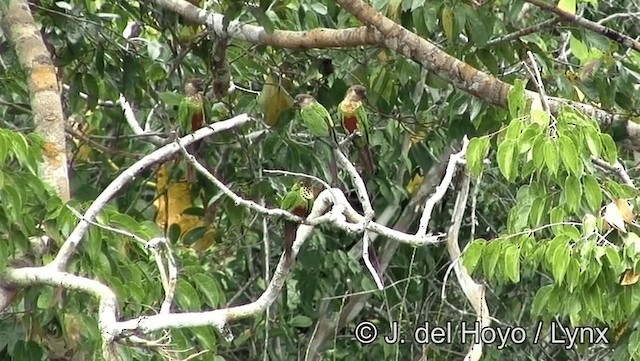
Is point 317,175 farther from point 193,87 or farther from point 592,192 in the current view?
point 592,192

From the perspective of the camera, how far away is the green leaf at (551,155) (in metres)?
1.70

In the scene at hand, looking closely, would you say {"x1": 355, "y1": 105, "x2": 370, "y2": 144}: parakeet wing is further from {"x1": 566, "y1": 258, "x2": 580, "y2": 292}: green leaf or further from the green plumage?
{"x1": 566, "y1": 258, "x2": 580, "y2": 292}: green leaf

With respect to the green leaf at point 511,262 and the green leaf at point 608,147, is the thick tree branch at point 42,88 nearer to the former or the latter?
the green leaf at point 511,262

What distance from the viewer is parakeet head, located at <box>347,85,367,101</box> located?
106 inches

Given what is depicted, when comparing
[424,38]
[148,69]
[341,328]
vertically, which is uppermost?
[424,38]

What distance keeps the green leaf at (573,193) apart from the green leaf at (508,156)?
102mm

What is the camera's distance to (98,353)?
1.85 metres

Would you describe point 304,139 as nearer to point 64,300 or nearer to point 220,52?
point 220,52

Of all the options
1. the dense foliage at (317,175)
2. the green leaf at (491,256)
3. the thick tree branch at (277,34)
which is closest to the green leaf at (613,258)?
the dense foliage at (317,175)

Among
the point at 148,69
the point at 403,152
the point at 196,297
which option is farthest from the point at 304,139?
the point at 196,297

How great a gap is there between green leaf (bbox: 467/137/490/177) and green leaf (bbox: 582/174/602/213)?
0.19m

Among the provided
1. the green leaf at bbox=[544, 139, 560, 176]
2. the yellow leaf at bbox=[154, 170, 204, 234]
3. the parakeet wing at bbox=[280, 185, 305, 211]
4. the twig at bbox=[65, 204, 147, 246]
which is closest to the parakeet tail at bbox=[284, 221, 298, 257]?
the parakeet wing at bbox=[280, 185, 305, 211]

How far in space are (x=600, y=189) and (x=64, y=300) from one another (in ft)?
3.45

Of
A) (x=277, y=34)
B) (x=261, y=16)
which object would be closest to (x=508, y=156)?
(x=261, y=16)
